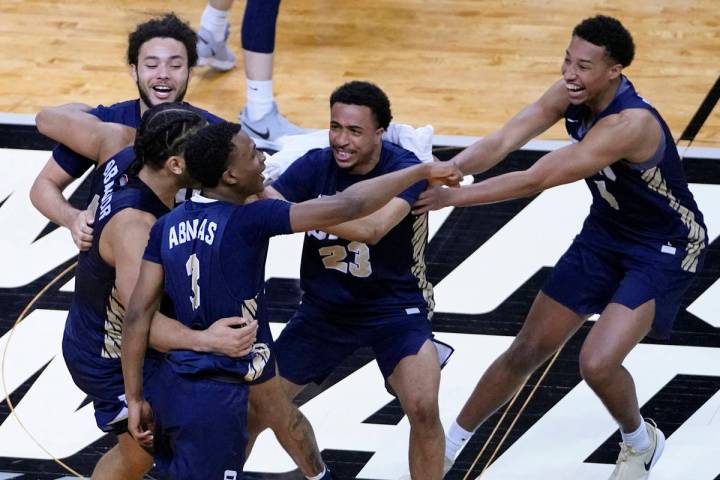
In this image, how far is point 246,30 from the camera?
22.9ft

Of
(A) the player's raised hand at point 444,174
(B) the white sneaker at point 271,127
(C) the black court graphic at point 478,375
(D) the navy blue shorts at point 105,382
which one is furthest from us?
(B) the white sneaker at point 271,127

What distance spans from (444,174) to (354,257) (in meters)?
0.41

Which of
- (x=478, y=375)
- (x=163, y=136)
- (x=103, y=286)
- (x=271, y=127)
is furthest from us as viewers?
(x=271, y=127)

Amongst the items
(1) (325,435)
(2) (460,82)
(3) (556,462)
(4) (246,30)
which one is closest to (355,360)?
(1) (325,435)

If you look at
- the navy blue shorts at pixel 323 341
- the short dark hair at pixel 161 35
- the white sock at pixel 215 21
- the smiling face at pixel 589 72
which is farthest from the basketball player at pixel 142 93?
the white sock at pixel 215 21

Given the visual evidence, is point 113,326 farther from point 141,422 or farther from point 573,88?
point 573,88

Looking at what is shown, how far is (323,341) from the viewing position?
454 cm

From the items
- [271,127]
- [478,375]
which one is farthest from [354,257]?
[271,127]

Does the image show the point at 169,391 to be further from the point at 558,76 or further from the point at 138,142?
the point at 558,76

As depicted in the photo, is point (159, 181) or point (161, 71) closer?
point (159, 181)

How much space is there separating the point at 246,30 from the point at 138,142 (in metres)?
3.13

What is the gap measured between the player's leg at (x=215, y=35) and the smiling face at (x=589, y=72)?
343cm

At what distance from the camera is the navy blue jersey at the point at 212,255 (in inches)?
149

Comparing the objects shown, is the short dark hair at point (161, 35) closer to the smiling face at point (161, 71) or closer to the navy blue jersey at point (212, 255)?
the smiling face at point (161, 71)
